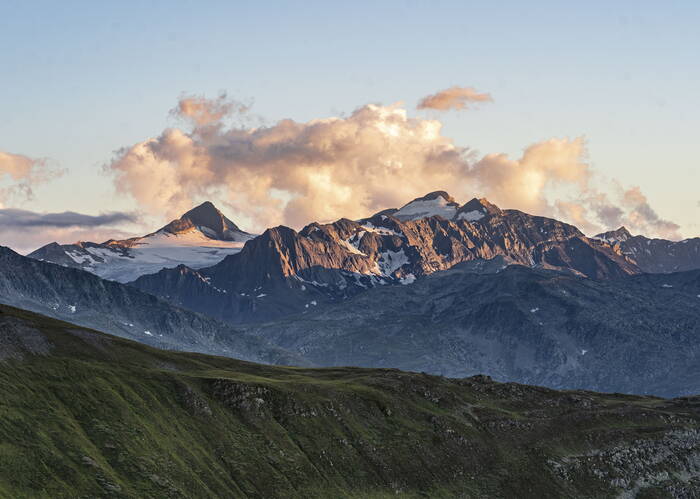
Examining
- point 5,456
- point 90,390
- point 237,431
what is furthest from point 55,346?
point 5,456

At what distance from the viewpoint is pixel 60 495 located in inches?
5418

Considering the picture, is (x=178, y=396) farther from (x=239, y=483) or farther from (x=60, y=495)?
(x=60, y=495)

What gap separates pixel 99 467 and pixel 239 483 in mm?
32257

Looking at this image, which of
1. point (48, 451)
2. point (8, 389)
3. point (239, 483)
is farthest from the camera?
point (239, 483)

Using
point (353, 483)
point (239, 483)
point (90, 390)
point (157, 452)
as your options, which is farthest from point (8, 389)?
point (353, 483)

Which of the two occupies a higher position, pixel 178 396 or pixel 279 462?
pixel 178 396

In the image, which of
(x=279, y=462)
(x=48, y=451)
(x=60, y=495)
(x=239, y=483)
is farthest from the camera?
(x=279, y=462)

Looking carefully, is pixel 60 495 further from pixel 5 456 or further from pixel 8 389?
pixel 8 389

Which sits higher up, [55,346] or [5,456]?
[55,346]

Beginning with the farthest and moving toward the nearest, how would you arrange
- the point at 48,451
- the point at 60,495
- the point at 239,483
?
the point at 239,483, the point at 48,451, the point at 60,495

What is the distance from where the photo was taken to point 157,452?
166 meters

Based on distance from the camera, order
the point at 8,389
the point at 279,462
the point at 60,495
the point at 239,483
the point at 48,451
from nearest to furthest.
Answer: the point at 60,495 < the point at 48,451 < the point at 8,389 < the point at 239,483 < the point at 279,462

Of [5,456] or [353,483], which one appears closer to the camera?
[5,456]

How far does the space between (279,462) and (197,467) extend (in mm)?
22434
